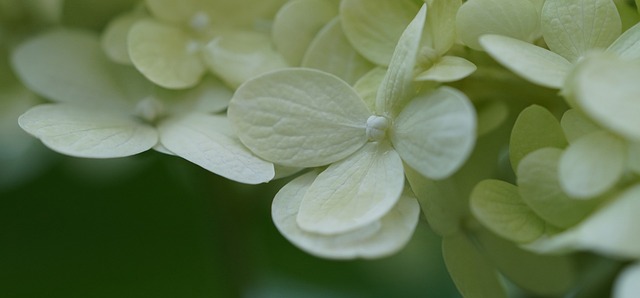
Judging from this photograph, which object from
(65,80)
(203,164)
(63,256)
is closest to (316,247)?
(203,164)

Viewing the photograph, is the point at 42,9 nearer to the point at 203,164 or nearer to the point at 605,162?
the point at 203,164

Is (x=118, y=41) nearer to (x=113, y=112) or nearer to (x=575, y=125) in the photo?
(x=113, y=112)

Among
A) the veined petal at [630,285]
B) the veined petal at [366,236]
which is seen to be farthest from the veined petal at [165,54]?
the veined petal at [630,285]

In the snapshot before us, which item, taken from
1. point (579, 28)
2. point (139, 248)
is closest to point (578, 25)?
point (579, 28)

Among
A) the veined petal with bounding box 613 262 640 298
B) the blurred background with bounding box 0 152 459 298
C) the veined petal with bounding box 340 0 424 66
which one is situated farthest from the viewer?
the blurred background with bounding box 0 152 459 298

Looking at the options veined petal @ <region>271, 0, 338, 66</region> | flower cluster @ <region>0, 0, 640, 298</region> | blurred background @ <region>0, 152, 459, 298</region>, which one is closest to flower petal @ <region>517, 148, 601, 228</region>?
flower cluster @ <region>0, 0, 640, 298</region>

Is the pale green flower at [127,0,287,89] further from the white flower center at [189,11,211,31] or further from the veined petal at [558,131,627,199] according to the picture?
the veined petal at [558,131,627,199]
